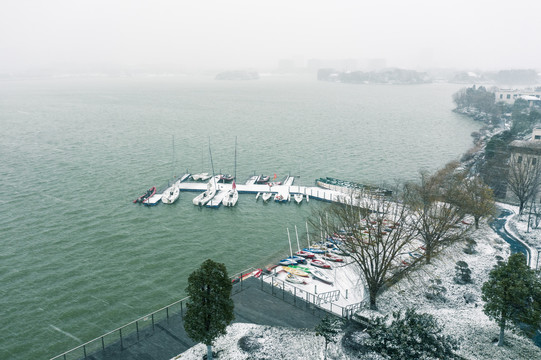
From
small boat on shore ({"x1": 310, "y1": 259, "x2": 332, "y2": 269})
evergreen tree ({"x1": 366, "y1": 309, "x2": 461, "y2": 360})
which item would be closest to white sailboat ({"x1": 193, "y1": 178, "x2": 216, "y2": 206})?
small boat on shore ({"x1": 310, "y1": 259, "x2": 332, "y2": 269})

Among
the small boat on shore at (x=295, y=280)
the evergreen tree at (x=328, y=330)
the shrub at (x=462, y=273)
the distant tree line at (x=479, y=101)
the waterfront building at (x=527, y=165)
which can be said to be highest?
the distant tree line at (x=479, y=101)

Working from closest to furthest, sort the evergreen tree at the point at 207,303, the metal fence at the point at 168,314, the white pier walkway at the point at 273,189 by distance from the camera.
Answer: the evergreen tree at the point at 207,303, the metal fence at the point at 168,314, the white pier walkway at the point at 273,189

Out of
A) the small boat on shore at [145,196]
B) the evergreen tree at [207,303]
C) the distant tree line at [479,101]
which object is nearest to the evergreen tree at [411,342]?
the evergreen tree at [207,303]

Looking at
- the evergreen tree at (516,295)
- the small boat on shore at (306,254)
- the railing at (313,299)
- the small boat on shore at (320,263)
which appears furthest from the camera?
the small boat on shore at (306,254)

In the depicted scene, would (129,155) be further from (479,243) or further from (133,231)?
(479,243)

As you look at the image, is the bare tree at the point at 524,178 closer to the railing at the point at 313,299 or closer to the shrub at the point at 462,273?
the shrub at the point at 462,273

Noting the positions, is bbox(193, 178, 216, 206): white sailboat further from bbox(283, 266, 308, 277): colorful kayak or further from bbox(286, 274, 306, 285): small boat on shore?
bbox(286, 274, 306, 285): small boat on shore
